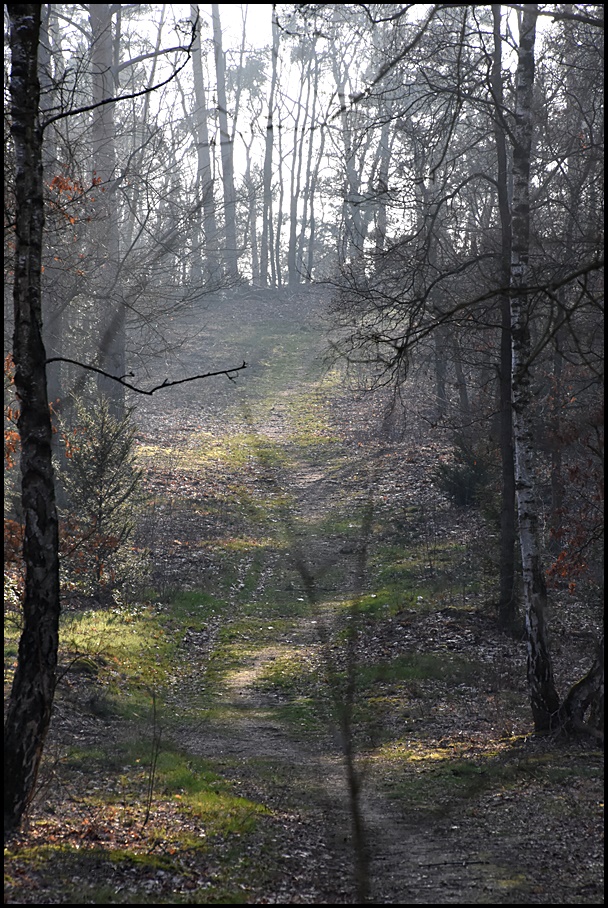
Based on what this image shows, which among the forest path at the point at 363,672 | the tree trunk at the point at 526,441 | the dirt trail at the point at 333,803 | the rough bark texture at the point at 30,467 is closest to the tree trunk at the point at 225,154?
the forest path at the point at 363,672

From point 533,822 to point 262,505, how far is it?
13.8 meters

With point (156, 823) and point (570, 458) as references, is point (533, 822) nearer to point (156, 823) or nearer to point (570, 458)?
point (156, 823)

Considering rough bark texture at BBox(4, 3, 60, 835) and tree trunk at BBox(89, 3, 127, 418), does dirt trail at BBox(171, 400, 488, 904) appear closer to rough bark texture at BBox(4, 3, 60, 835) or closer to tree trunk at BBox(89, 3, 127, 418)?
rough bark texture at BBox(4, 3, 60, 835)

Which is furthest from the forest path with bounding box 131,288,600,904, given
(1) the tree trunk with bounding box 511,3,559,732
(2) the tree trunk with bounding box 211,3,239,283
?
(2) the tree trunk with bounding box 211,3,239,283

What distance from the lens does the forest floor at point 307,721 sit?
5.26 metres

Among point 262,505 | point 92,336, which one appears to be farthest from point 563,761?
point 92,336

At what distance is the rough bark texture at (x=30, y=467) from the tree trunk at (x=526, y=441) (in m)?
4.81

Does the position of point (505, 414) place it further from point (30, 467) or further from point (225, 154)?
point (225, 154)

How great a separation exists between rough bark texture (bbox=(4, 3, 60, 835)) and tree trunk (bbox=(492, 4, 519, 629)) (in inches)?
285

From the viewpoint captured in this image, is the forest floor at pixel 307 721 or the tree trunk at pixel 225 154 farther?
the tree trunk at pixel 225 154

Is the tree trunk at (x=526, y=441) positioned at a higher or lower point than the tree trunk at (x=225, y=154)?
lower

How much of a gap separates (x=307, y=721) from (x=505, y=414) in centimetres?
568

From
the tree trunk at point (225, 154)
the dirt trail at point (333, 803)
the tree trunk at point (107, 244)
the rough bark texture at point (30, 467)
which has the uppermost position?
the tree trunk at point (225, 154)

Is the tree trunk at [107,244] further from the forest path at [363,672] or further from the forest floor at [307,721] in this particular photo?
the forest path at [363,672]
